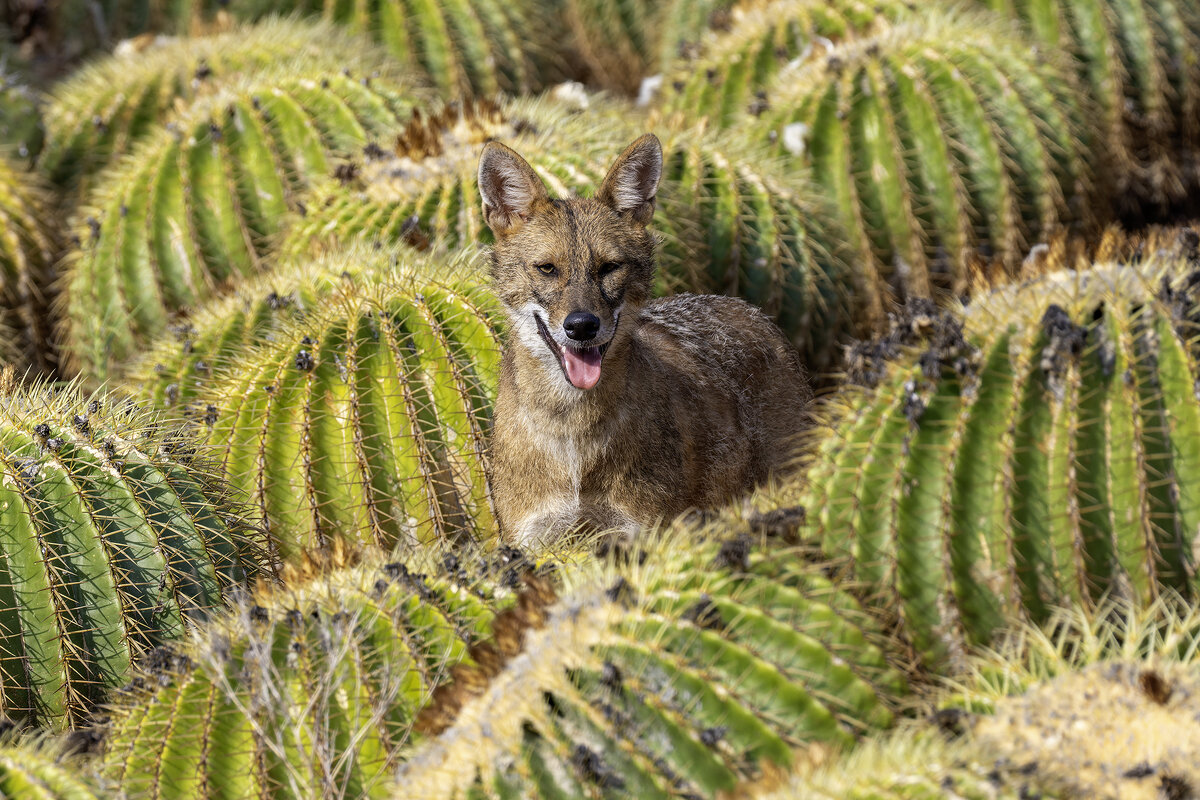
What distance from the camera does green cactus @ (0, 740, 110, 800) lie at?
150 inches

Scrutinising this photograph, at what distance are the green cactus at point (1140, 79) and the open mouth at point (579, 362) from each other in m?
4.86

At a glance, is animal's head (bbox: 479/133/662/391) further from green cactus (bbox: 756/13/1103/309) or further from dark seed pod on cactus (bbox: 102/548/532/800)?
green cactus (bbox: 756/13/1103/309)

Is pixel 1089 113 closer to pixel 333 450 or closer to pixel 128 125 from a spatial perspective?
pixel 333 450

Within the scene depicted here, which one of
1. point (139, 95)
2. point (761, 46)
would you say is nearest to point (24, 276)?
point (139, 95)

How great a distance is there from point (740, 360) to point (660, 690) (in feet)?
10.8

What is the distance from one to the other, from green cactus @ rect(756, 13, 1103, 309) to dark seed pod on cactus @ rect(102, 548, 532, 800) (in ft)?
14.5

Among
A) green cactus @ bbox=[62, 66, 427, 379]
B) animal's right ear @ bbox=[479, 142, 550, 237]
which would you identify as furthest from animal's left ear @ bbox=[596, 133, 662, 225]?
green cactus @ bbox=[62, 66, 427, 379]

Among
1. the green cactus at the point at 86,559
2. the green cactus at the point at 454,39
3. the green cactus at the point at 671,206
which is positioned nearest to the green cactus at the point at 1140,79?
the green cactus at the point at 671,206

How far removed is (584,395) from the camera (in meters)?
5.50

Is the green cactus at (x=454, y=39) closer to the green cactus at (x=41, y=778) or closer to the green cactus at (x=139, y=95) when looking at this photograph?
the green cactus at (x=139, y=95)

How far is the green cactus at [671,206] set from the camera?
6.73 metres

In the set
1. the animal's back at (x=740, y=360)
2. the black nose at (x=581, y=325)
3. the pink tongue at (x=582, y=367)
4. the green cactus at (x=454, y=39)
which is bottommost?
the animal's back at (x=740, y=360)

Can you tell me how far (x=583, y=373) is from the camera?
17.5 ft

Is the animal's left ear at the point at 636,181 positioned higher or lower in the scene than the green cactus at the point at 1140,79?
higher
